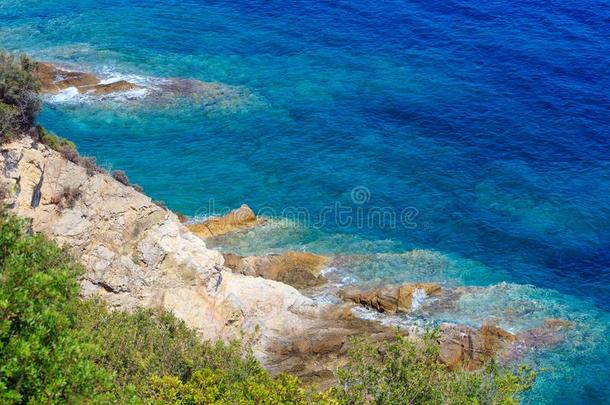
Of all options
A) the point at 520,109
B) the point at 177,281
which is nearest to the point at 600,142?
the point at 520,109

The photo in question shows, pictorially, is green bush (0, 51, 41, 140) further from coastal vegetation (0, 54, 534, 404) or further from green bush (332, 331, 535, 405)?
green bush (332, 331, 535, 405)

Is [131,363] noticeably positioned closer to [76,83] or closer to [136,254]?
[136,254]

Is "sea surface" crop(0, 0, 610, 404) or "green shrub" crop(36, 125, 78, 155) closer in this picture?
"green shrub" crop(36, 125, 78, 155)

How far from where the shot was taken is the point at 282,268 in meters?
42.0

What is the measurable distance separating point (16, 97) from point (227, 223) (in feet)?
54.1

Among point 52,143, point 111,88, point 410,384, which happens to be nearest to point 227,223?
point 52,143

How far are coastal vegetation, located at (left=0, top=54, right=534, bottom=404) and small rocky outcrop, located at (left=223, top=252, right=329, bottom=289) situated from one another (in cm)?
1291

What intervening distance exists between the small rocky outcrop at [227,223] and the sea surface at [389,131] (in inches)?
53.8

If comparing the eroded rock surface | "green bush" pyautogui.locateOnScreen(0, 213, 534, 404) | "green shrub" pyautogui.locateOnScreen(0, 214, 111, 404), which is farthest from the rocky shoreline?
"green shrub" pyautogui.locateOnScreen(0, 214, 111, 404)

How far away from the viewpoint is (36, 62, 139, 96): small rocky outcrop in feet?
200

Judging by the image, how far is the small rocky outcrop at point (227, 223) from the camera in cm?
4544

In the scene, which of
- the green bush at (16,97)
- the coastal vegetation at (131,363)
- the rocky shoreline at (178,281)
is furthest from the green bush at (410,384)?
the green bush at (16,97)

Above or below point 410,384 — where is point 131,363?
below

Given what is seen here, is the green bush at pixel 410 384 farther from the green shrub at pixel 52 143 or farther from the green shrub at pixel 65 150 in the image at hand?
the green shrub at pixel 52 143
